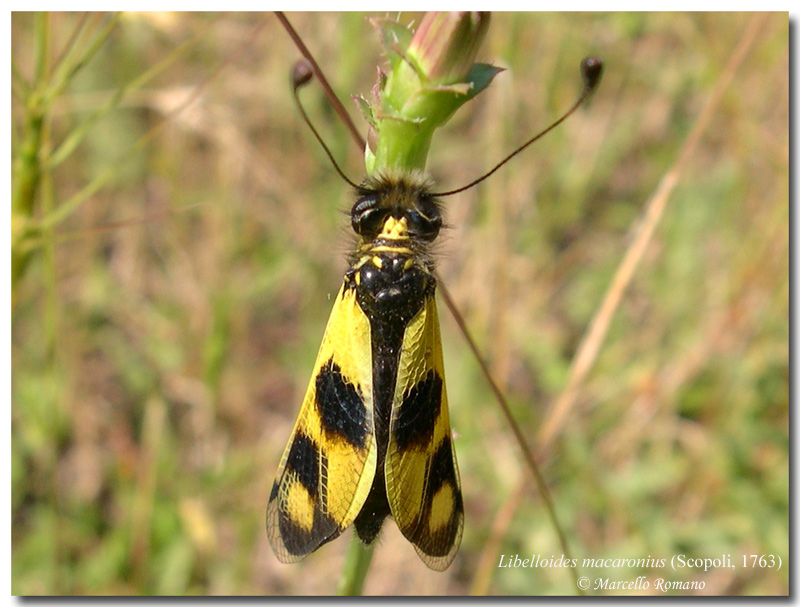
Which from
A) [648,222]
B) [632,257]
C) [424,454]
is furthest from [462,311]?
[424,454]

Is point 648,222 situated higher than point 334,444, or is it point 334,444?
point 648,222

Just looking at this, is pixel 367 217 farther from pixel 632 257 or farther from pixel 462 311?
pixel 462 311

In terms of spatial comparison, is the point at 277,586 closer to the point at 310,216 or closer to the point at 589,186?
the point at 310,216

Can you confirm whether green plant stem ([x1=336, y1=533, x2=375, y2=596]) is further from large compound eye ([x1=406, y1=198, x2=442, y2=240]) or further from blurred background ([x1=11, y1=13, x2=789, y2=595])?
blurred background ([x1=11, y1=13, x2=789, y2=595])

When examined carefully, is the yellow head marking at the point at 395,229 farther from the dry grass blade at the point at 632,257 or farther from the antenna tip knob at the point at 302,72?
the dry grass blade at the point at 632,257

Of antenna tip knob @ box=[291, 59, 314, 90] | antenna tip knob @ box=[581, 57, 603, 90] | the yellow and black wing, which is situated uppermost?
antenna tip knob @ box=[291, 59, 314, 90]

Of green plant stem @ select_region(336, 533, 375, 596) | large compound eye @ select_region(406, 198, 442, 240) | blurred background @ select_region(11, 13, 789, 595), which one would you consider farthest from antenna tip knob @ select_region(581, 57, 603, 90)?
blurred background @ select_region(11, 13, 789, 595)
